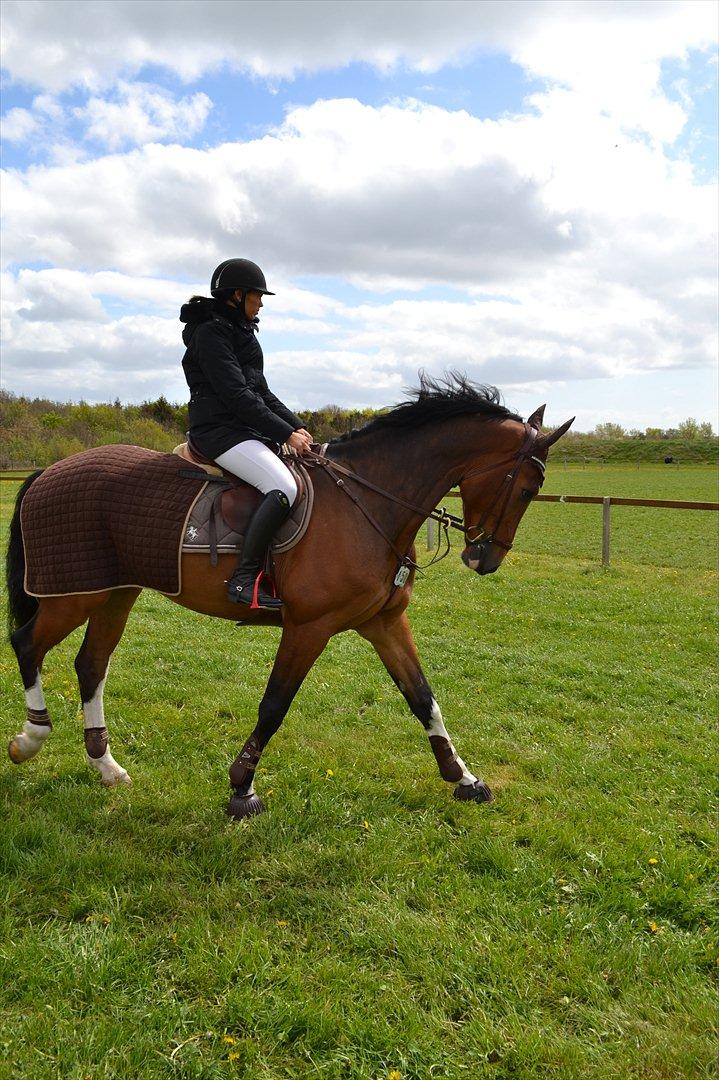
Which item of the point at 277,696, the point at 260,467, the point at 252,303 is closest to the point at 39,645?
the point at 277,696

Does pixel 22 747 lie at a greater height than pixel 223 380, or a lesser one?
lesser

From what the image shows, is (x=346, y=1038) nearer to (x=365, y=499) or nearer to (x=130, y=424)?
(x=365, y=499)

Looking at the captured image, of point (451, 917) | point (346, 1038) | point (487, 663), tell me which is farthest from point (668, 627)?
point (346, 1038)

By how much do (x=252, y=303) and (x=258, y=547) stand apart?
1.68 metres

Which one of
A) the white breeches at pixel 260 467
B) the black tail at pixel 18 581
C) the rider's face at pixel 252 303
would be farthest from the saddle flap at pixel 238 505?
the black tail at pixel 18 581

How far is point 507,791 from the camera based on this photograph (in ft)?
15.7

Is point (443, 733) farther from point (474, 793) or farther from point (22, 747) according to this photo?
point (22, 747)

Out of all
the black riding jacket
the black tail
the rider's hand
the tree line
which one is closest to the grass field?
the black tail

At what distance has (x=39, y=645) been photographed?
4.86 metres

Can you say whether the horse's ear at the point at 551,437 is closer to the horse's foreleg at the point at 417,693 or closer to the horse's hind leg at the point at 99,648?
the horse's foreleg at the point at 417,693

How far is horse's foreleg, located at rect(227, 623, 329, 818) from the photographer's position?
14.3 feet

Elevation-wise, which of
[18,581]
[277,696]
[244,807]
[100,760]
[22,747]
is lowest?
[244,807]

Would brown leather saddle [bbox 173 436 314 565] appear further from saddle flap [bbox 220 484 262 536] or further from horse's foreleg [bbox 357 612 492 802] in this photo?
horse's foreleg [bbox 357 612 492 802]

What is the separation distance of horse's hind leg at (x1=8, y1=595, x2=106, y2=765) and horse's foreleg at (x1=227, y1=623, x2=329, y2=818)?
4.55 feet
